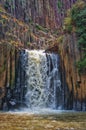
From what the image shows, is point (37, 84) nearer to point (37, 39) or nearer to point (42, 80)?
point (42, 80)

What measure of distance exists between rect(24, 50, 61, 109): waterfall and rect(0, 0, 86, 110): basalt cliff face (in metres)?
1.12

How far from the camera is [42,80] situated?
40562mm

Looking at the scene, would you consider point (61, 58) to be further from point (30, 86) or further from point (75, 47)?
point (30, 86)

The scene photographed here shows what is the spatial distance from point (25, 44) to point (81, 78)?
1054 inches

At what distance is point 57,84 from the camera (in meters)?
40.2

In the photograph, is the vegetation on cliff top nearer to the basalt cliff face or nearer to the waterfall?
the basalt cliff face

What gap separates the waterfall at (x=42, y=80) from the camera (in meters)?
39.2

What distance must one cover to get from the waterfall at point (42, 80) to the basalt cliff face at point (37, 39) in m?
1.12

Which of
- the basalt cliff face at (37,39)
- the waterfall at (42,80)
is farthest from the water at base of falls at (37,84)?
the basalt cliff face at (37,39)

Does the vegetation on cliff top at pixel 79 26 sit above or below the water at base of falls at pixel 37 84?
above

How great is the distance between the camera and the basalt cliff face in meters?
39.0

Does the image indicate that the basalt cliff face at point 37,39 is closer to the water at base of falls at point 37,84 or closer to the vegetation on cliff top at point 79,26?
the vegetation on cliff top at point 79,26

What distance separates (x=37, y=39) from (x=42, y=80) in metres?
28.5

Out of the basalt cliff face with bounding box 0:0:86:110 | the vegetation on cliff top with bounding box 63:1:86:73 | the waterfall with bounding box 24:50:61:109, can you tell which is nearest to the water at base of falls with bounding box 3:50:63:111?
the waterfall with bounding box 24:50:61:109
